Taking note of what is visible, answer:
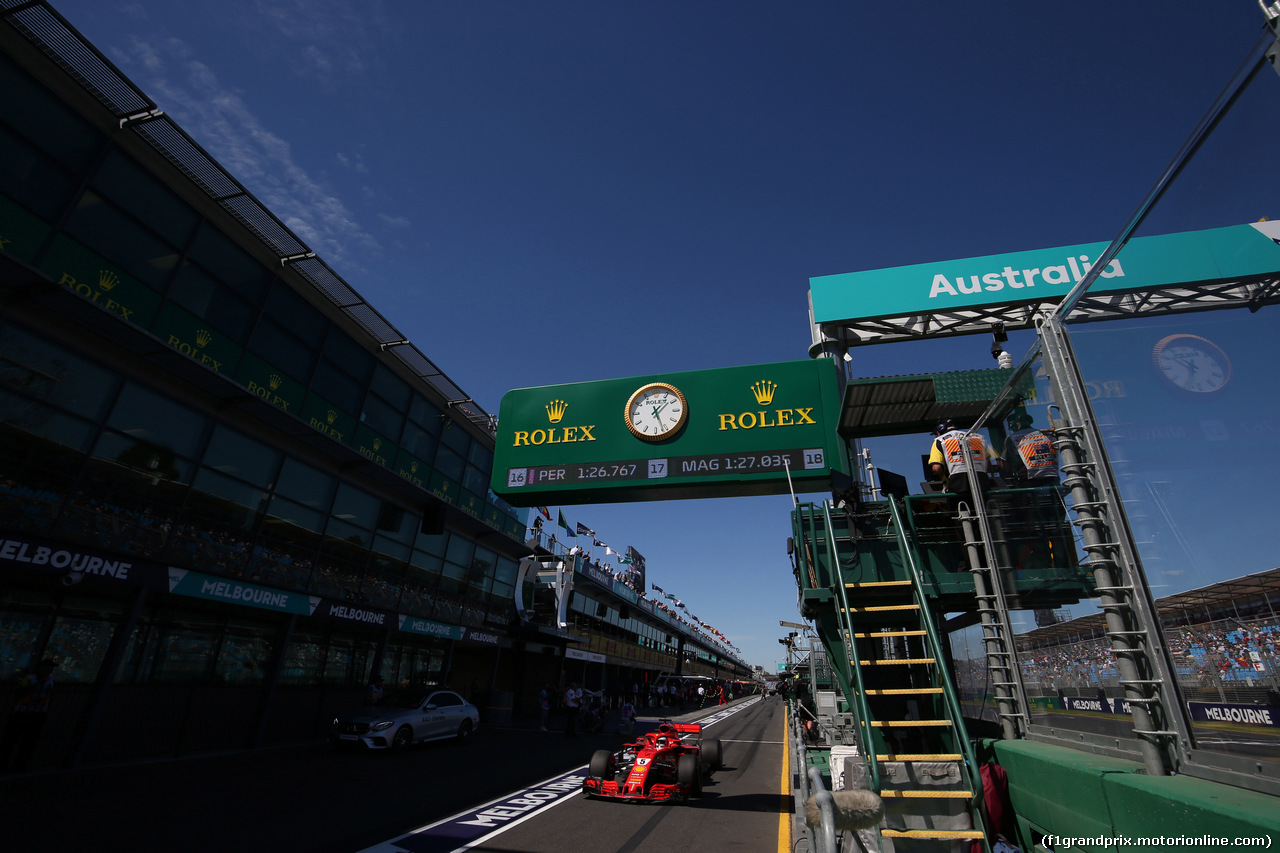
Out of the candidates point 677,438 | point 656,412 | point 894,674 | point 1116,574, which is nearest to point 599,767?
point 894,674

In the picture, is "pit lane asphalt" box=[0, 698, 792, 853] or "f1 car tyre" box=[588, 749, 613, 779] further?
"f1 car tyre" box=[588, 749, 613, 779]

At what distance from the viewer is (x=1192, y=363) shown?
116 inches

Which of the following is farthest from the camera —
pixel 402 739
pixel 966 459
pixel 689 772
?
pixel 402 739

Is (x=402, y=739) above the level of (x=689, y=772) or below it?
below

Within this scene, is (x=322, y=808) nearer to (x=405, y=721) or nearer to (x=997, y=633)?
(x=405, y=721)

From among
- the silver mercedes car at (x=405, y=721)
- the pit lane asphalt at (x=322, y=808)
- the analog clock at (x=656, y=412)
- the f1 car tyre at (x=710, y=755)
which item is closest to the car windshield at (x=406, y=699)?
the silver mercedes car at (x=405, y=721)

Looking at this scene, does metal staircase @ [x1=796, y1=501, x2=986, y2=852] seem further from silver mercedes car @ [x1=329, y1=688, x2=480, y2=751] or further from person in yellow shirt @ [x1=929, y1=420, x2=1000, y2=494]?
silver mercedes car @ [x1=329, y1=688, x2=480, y2=751]

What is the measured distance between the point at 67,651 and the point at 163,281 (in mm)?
7545

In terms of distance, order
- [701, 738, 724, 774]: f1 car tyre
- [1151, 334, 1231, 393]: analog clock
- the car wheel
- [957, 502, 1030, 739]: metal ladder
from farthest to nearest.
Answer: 1. the car wheel
2. [701, 738, 724, 774]: f1 car tyre
3. [957, 502, 1030, 739]: metal ladder
4. [1151, 334, 1231, 393]: analog clock

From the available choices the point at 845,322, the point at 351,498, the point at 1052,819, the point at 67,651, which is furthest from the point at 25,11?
the point at 1052,819

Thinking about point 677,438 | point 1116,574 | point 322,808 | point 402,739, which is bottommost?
point 322,808

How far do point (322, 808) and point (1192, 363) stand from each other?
416 inches

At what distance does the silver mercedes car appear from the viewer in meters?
13.5

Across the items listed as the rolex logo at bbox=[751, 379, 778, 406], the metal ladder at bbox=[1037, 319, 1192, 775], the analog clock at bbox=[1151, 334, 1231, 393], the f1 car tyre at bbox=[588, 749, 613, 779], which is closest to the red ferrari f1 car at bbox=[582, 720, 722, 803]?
the f1 car tyre at bbox=[588, 749, 613, 779]
